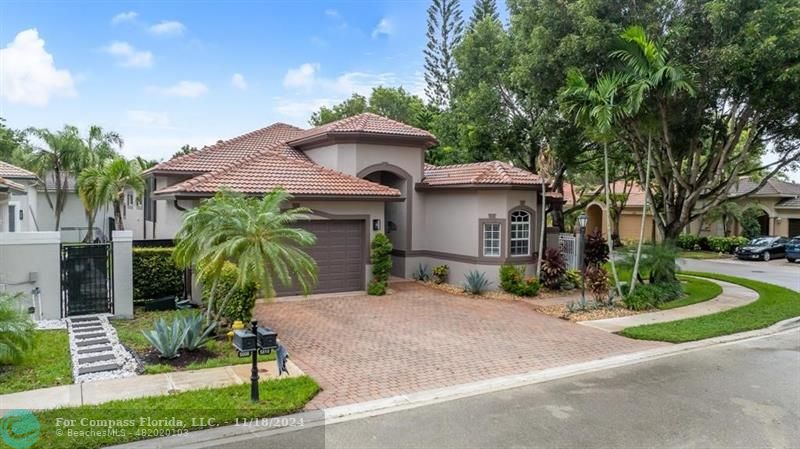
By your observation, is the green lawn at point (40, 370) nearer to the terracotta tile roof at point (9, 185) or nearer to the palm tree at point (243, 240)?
the palm tree at point (243, 240)

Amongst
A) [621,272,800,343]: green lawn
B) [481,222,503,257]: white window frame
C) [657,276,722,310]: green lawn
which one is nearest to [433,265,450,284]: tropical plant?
[481,222,503,257]: white window frame

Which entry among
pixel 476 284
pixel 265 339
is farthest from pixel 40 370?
pixel 476 284

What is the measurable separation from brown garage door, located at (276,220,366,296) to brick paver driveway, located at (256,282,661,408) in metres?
0.82

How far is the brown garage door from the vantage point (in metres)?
15.8

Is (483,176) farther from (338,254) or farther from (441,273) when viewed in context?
(338,254)

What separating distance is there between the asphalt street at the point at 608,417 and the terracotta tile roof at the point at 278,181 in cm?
897

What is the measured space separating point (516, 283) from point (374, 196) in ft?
17.3

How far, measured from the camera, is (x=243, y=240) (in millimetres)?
9016

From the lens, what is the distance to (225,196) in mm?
10133

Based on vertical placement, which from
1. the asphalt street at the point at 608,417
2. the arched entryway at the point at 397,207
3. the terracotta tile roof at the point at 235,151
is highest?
the terracotta tile roof at the point at 235,151

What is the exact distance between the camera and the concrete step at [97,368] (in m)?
8.19

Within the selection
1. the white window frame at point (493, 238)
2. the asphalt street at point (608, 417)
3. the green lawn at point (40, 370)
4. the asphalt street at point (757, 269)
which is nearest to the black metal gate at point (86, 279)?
the green lawn at point (40, 370)

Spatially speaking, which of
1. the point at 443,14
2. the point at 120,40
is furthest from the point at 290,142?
the point at 443,14

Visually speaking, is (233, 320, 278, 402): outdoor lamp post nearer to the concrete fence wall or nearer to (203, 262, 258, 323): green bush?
(203, 262, 258, 323): green bush
